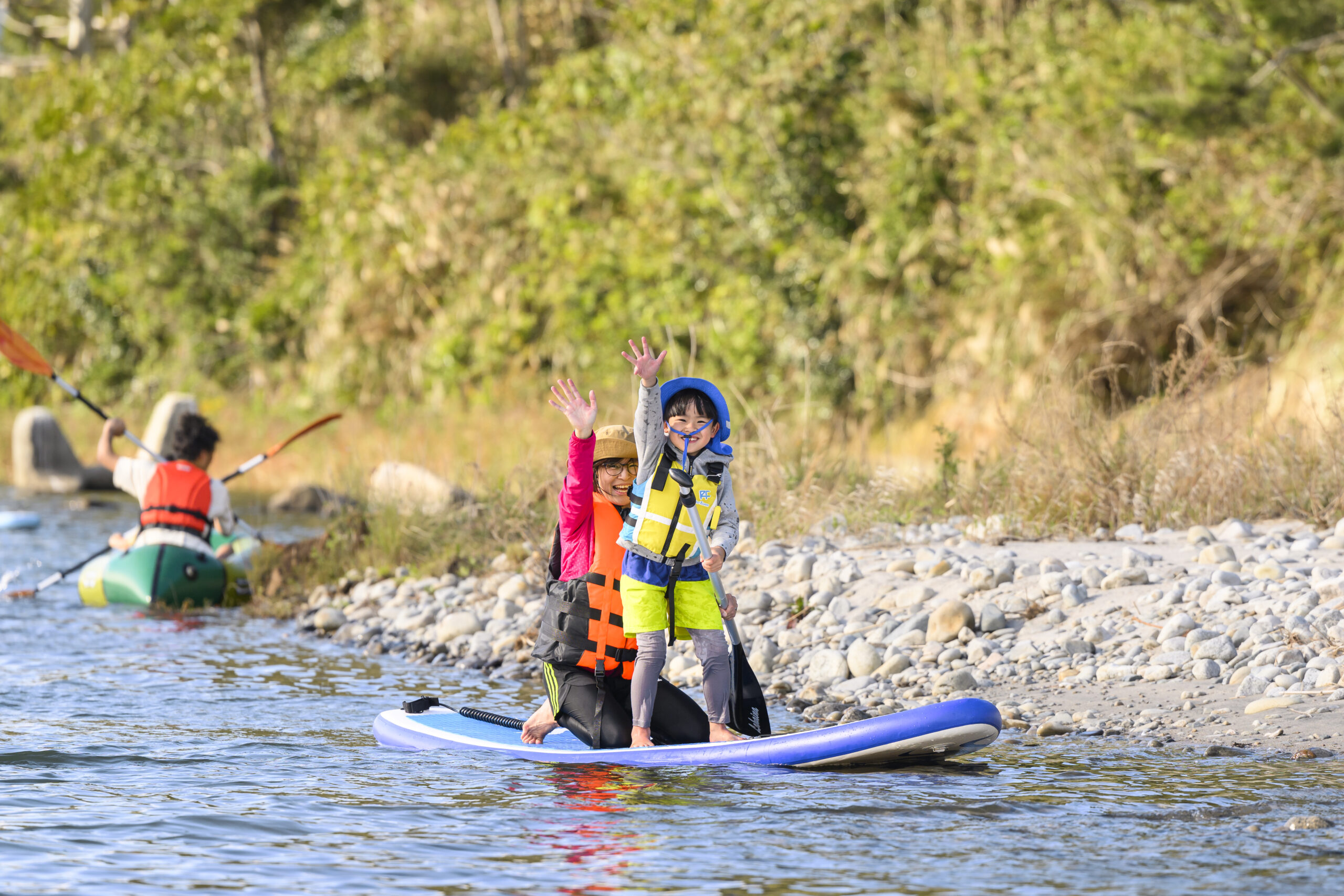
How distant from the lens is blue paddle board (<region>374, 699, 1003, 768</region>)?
5.15 meters

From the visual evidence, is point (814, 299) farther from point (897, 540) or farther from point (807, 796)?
point (807, 796)

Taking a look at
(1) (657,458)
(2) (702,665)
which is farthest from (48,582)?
(1) (657,458)

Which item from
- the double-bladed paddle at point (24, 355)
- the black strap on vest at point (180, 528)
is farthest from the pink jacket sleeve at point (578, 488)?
the double-bladed paddle at point (24, 355)

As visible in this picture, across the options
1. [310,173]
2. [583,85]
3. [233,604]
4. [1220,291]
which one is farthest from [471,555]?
[310,173]

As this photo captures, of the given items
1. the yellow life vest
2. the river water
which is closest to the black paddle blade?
the river water

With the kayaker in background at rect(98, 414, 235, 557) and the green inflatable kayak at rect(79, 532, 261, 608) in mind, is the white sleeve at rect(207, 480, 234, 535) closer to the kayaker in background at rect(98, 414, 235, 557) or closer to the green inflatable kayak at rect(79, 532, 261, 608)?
the kayaker in background at rect(98, 414, 235, 557)

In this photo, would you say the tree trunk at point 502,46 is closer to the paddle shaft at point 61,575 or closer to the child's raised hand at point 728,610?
the paddle shaft at point 61,575

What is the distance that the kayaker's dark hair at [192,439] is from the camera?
33.6 feet

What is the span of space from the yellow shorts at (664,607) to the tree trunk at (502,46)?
55.9 feet

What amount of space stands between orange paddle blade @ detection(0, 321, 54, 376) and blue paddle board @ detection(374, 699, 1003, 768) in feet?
23.3

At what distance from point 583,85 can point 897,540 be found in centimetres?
1076

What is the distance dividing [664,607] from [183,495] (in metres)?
5.76

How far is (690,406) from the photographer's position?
5441 millimetres

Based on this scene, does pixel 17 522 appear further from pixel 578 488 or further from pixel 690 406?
pixel 690 406
